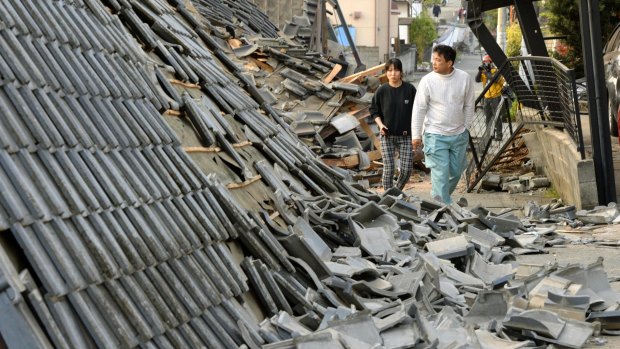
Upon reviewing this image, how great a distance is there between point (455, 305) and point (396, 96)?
19.6 ft

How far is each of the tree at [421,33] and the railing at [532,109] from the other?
2332 inches

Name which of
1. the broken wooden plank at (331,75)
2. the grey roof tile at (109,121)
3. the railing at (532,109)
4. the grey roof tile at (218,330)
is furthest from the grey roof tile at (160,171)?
the broken wooden plank at (331,75)

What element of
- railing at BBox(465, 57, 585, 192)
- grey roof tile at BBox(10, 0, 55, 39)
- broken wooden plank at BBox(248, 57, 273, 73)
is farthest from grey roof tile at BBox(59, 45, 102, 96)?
broken wooden plank at BBox(248, 57, 273, 73)

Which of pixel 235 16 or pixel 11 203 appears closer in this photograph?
pixel 11 203

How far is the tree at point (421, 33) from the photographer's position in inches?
3086

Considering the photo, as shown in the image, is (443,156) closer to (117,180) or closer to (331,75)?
(117,180)

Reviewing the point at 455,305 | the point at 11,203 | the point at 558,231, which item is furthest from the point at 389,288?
the point at 558,231

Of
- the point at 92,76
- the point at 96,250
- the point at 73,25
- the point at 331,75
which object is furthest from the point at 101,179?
the point at 331,75

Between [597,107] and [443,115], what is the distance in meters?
2.12

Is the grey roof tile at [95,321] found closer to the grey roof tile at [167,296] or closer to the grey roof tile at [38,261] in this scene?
the grey roof tile at [38,261]

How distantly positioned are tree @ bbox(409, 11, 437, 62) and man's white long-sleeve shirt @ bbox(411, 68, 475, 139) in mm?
65489

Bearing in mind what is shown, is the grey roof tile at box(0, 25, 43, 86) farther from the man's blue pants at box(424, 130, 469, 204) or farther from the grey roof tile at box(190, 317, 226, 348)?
the man's blue pants at box(424, 130, 469, 204)

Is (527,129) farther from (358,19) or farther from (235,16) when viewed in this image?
(358,19)

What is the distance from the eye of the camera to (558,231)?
11625 mm
